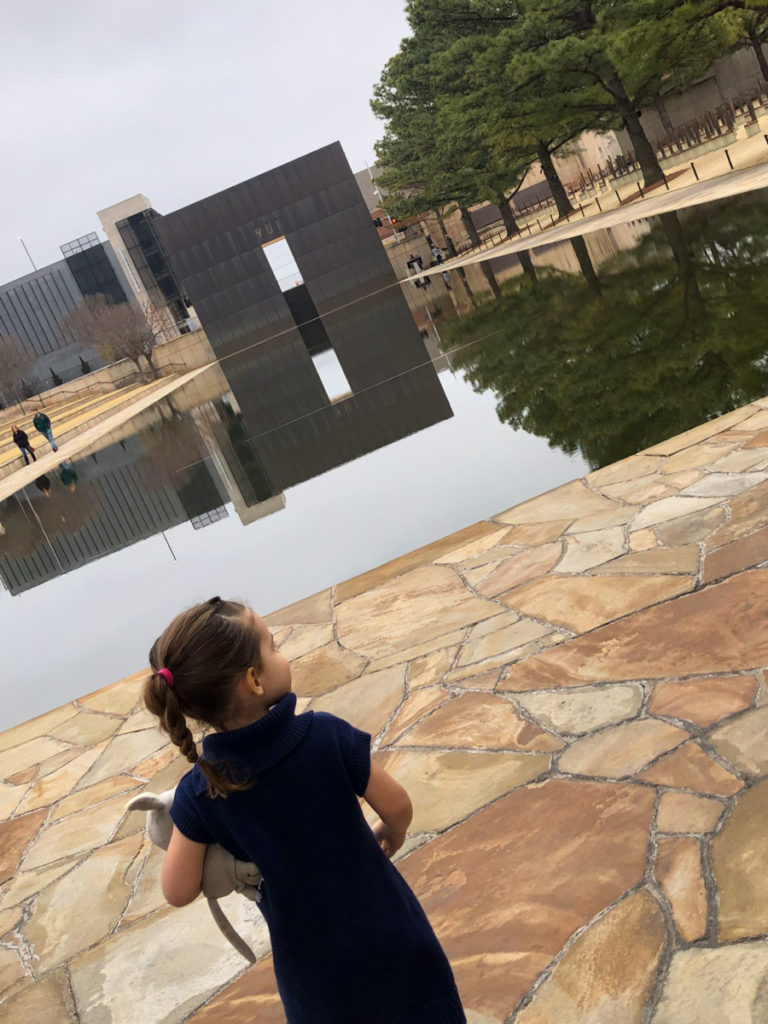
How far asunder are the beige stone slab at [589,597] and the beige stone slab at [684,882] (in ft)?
4.62

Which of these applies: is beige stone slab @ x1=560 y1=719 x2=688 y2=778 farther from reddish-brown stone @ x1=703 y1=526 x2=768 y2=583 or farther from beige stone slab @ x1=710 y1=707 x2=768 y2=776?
reddish-brown stone @ x1=703 y1=526 x2=768 y2=583

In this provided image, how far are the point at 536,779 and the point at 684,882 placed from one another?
0.88 m

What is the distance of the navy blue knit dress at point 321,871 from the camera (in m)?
1.88

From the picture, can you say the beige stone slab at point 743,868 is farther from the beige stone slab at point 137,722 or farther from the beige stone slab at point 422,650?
the beige stone slab at point 137,722

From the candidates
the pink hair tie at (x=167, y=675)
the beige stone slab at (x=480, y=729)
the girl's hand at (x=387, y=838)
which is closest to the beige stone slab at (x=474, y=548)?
the beige stone slab at (x=480, y=729)

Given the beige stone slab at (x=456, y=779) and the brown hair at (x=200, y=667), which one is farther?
the beige stone slab at (x=456, y=779)

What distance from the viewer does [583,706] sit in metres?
4.03

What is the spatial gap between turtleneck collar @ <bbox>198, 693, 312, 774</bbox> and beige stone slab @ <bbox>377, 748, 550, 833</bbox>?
1.97 m

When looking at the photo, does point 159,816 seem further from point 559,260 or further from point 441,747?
point 559,260

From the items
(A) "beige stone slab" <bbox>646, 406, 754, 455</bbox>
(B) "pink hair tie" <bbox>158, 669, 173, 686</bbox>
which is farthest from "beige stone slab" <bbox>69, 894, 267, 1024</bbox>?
(A) "beige stone slab" <bbox>646, 406, 754, 455</bbox>

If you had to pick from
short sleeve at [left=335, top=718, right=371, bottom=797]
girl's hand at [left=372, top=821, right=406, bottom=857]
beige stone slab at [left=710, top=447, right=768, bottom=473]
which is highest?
short sleeve at [left=335, top=718, right=371, bottom=797]

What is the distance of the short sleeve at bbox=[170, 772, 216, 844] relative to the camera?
75.9 inches

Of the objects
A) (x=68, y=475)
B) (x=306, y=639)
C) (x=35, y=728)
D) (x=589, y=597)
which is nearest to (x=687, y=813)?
(x=589, y=597)

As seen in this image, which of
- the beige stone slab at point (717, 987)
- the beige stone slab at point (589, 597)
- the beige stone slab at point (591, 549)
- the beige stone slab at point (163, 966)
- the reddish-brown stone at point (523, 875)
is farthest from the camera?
the beige stone slab at point (591, 549)
